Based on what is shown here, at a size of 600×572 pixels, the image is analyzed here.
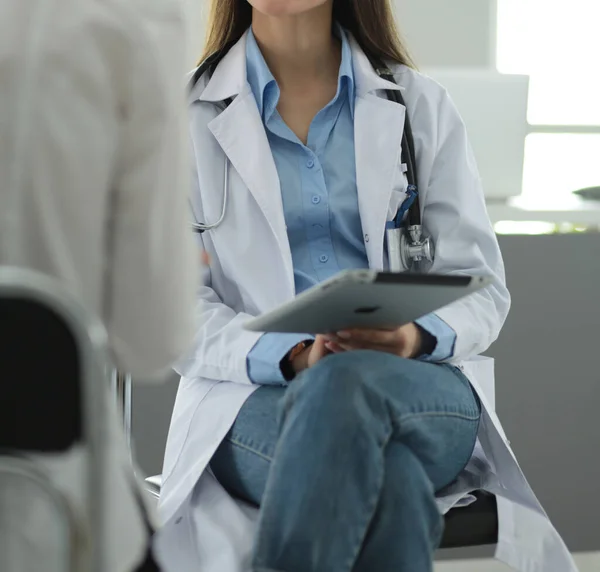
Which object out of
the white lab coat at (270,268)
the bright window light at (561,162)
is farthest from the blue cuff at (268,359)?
the bright window light at (561,162)

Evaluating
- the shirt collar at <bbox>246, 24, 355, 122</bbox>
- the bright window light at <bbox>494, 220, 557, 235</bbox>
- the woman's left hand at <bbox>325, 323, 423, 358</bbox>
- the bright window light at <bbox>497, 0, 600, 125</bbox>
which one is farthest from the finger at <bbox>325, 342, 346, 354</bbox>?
the bright window light at <bbox>497, 0, 600, 125</bbox>

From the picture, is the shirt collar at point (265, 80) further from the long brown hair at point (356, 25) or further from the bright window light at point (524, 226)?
the bright window light at point (524, 226)

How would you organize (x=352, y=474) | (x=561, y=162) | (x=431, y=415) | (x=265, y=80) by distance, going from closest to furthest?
1. (x=352, y=474)
2. (x=431, y=415)
3. (x=265, y=80)
4. (x=561, y=162)

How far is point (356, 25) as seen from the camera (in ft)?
5.53

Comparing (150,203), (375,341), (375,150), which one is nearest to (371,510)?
(375,341)

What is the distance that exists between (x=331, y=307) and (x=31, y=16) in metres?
0.47

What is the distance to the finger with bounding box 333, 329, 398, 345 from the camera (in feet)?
4.02

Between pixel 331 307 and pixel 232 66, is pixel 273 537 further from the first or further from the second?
pixel 232 66

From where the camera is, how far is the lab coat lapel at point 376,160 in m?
1.46

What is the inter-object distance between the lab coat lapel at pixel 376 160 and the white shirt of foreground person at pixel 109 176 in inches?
27.7

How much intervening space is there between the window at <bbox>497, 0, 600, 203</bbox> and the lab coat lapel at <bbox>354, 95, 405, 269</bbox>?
9.63 ft

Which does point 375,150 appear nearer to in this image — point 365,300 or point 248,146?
point 248,146

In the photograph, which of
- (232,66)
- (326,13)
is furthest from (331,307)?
(326,13)

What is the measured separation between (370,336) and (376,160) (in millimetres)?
378
